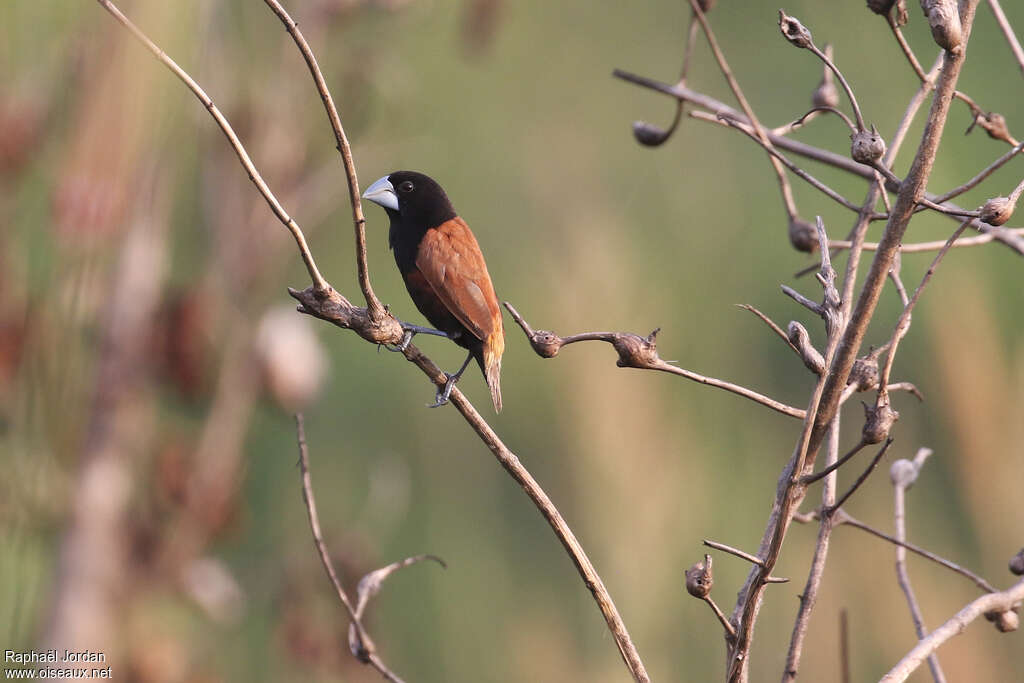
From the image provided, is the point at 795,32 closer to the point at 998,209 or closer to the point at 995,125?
the point at 998,209

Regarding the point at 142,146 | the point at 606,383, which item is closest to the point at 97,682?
the point at 142,146

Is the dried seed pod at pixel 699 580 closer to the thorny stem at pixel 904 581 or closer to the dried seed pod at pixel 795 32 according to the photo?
the thorny stem at pixel 904 581

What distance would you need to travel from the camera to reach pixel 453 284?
127 cm

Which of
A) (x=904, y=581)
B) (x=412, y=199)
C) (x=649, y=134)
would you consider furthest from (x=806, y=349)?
(x=412, y=199)

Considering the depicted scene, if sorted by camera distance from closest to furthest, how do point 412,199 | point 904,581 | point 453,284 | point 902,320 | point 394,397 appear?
1. point 902,320
2. point 904,581
3. point 453,284
4. point 412,199
5. point 394,397

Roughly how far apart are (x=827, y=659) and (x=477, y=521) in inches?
38.4

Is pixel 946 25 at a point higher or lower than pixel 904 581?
higher

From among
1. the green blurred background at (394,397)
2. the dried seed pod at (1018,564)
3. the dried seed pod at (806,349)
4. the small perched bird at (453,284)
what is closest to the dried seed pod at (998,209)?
the dried seed pod at (806,349)

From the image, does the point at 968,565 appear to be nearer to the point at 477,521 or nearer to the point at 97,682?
the point at 477,521

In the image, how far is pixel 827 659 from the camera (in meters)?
2.22

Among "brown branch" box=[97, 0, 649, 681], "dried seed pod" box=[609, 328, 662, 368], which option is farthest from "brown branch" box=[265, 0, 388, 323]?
"dried seed pod" box=[609, 328, 662, 368]

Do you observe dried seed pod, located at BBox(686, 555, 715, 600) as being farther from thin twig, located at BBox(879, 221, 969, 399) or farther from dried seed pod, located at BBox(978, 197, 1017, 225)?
dried seed pod, located at BBox(978, 197, 1017, 225)

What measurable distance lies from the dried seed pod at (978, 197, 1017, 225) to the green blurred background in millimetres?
1122

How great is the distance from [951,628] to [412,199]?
983 millimetres
